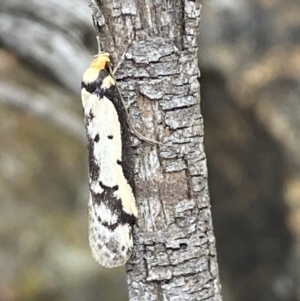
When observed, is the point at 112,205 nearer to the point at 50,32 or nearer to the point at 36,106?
the point at 50,32

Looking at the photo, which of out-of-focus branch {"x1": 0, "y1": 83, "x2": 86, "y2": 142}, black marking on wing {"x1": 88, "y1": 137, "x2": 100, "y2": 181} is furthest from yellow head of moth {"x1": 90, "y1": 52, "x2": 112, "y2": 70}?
out-of-focus branch {"x1": 0, "y1": 83, "x2": 86, "y2": 142}

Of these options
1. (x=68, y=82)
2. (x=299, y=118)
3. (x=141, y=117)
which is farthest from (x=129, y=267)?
(x=299, y=118)

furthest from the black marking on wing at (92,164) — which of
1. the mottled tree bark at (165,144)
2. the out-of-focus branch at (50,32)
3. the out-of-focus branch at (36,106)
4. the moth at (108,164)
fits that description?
the out-of-focus branch at (36,106)

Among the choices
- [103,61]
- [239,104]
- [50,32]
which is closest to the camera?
[103,61]

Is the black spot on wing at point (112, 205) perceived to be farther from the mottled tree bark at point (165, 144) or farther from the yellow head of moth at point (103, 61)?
the yellow head of moth at point (103, 61)

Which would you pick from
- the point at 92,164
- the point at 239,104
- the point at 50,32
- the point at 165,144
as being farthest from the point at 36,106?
the point at 165,144

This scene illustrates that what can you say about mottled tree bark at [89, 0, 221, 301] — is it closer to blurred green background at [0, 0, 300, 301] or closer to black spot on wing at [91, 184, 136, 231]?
black spot on wing at [91, 184, 136, 231]
